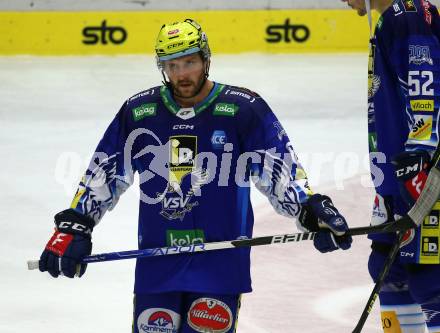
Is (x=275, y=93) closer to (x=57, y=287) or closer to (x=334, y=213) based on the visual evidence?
(x=57, y=287)

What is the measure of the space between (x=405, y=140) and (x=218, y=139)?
74 centimetres

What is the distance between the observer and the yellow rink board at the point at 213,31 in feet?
39.5

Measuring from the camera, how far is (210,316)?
383 cm

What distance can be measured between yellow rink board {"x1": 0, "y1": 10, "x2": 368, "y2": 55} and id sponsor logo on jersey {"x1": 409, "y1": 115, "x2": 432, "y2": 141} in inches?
324

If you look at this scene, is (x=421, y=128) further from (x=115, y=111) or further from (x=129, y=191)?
(x=115, y=111)

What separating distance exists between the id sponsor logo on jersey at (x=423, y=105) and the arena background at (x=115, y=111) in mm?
1585

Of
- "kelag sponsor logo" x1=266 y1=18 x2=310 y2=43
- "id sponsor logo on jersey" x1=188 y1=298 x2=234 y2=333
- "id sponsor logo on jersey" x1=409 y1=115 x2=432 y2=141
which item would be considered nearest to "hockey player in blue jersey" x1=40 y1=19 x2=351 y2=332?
"id sponsor logo on jersey" x1=188 y1=298 x2=234 y2=333

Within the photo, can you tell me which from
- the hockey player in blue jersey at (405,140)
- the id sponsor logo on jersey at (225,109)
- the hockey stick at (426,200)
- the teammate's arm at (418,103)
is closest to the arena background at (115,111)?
the hockey player in blue jersey at (405,140)

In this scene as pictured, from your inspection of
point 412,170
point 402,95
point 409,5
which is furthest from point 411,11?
point 412,170

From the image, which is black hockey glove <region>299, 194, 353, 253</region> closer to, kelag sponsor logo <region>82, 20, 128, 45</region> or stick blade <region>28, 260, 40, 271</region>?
stick blade <region>28, 260, 40, 271</region>

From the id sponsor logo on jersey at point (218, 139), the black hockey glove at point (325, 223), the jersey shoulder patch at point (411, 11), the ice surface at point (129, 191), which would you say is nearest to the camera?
the black hockey glove at point (325, 223)

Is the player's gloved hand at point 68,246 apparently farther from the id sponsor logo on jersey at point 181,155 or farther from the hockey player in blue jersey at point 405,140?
the hockey player in blue jersey at point 405,140

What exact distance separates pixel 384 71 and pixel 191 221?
2.92ft

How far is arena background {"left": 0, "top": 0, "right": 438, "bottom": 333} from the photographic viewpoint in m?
5.68
